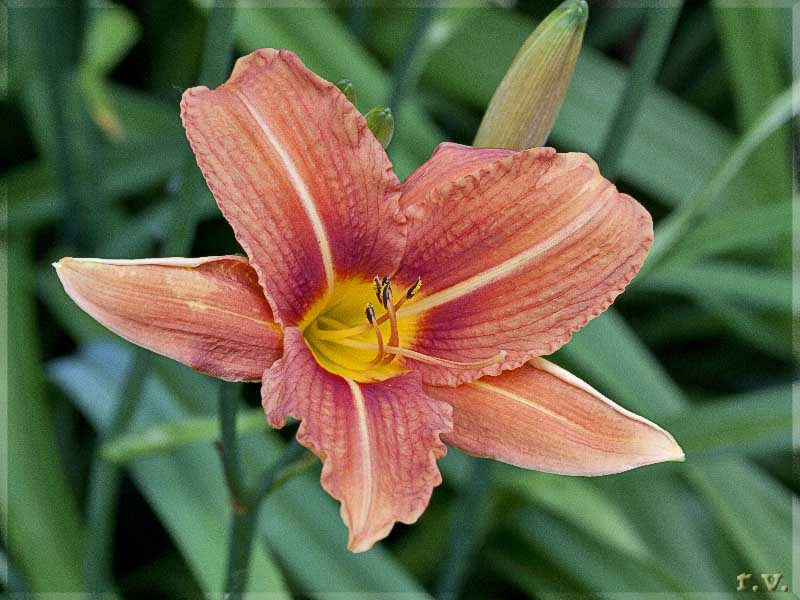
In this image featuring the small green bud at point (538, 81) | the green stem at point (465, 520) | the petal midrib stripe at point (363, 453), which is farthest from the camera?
the green stem at point (465, 520)

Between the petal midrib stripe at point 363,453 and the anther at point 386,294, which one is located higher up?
the anther at point 386,294

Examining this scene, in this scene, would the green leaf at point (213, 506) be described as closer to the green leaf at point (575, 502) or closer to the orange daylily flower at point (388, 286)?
the green leaf at point (575, 502)

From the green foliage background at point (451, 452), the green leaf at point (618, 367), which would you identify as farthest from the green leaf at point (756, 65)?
the green leaf at point (618, 367)

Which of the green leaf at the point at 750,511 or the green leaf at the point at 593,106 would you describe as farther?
the green leaf at the point at 593,106

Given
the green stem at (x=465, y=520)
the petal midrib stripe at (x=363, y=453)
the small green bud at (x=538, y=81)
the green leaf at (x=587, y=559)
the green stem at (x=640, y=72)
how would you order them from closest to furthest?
the petal midrib stripe at (x=363, y=453), the small green bud at (x=538, y=81), the green stem at (x=640, y=72), the green stem at (x=465, y=520), the green leaf at (x=587, y=559)

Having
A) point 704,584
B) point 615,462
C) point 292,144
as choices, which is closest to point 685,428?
point 704,584

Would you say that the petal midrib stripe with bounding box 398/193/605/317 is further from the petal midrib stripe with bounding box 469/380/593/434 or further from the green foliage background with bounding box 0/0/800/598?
the green foliage background with bounding box 0/0/800/598

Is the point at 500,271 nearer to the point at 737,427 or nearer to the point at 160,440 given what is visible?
the point at 160,440
